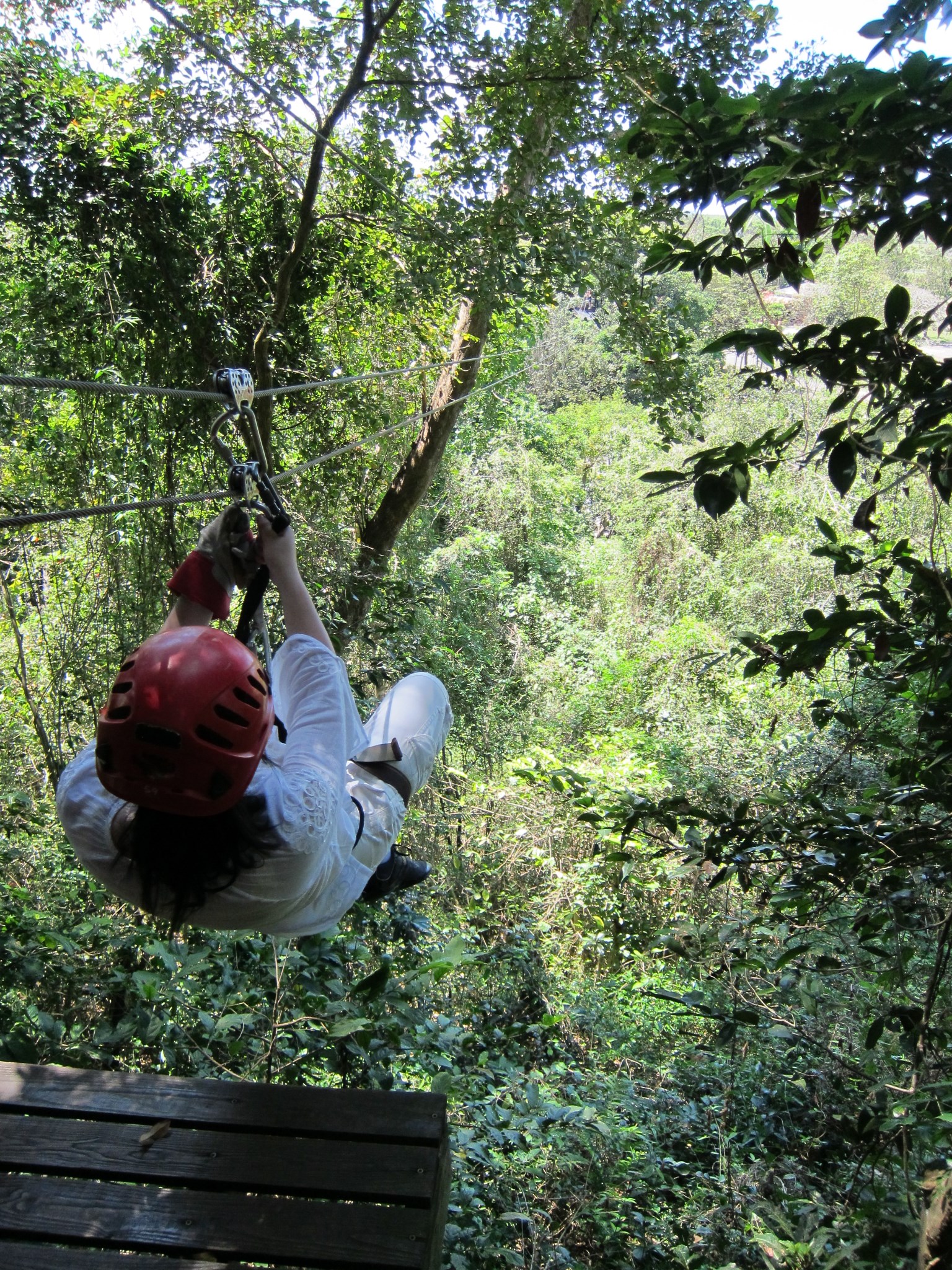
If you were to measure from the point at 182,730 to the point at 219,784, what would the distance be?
0.09 meters

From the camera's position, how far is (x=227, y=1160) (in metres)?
1.62

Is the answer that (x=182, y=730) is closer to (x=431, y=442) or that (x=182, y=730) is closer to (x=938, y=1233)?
(x=938, y=1233)

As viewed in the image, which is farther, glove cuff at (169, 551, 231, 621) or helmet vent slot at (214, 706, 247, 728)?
glove cuff at (169, 551, 231, 621)

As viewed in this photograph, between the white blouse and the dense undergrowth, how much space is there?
628 millimetres

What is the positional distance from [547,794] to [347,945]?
3.98 metres

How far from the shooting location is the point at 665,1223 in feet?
9.53

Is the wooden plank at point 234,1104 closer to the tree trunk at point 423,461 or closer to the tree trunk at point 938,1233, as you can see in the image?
the tree trunk at point 938,1233

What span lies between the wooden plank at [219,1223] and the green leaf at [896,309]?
1568 millimetres

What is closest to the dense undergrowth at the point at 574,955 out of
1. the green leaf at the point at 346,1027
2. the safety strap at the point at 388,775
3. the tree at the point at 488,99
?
the green leaf at the point at 346,1027

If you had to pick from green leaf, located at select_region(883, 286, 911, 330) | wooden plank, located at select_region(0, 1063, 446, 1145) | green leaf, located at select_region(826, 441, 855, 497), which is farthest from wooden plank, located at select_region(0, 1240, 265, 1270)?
green leaf, located at select_region(883, 286, 911, 330)

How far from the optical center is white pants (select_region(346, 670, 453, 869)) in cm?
179

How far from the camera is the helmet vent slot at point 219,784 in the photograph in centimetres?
122


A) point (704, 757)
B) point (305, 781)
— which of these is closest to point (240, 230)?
point (305, 781)

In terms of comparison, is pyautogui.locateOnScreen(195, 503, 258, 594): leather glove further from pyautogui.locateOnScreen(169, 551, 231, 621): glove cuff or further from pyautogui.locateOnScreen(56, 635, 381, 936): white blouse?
pyautogui.locateOnScreen(56, 635, 381, 936): white blouse
